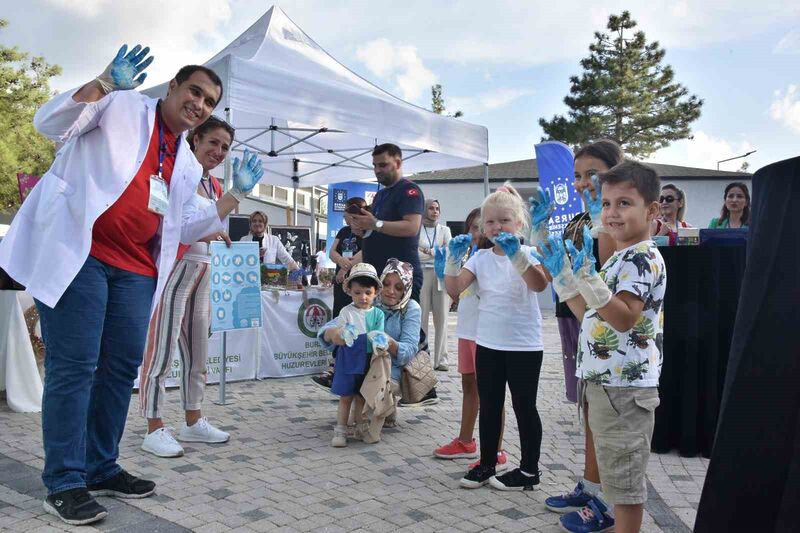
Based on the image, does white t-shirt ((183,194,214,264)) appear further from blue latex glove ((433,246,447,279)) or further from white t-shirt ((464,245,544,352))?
white t-shirt ((464,245,544,352))

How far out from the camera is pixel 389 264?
16.3 ft

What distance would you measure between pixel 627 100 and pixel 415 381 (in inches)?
1084

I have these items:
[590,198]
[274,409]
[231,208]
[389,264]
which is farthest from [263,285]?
[590,198]

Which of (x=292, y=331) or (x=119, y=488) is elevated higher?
(x=292, y=331)

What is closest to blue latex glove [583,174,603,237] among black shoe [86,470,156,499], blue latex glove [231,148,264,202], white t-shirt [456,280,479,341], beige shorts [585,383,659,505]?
beige shorts [585,383,659,505]

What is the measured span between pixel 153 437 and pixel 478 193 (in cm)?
2887

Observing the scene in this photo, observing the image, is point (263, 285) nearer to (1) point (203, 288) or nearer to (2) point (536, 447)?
(1) point (203, 288)

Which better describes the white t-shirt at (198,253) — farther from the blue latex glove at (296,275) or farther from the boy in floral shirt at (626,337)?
the blue latex glove at (296,275)

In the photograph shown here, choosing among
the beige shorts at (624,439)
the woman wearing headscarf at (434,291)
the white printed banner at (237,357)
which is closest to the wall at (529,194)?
the woman wearing headscarf at (434,291)

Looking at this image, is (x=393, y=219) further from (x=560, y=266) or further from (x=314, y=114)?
(x=560, y=266)

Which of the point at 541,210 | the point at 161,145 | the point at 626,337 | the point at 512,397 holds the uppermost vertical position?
the point at 161,145

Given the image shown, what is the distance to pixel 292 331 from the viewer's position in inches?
280

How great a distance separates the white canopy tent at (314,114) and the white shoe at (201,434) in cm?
267

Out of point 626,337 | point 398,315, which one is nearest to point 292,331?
point 398,315
